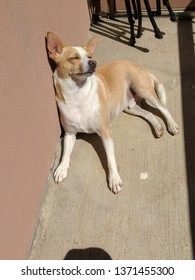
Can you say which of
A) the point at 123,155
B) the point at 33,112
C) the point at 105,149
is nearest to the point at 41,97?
the point at 33,112

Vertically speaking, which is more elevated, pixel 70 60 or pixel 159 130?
pixel 70 60

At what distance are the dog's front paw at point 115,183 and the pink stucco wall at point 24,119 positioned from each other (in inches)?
23.8

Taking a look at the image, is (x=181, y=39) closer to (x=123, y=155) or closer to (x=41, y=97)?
(x=123, y=155)

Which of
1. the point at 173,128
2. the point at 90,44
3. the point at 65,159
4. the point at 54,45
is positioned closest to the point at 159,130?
the point at 173,128

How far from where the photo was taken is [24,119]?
8.73ft

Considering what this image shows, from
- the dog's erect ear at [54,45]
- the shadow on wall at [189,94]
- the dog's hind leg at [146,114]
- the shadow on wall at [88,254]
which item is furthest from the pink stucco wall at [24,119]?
the shadow on wall at [189,94]

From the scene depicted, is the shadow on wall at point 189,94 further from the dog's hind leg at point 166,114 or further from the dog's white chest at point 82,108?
the dog's white chest at point 82,108

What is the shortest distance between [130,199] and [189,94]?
1.50 m

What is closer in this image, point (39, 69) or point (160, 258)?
point (160, 258)

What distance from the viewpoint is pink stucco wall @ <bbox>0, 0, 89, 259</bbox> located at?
7.68 ft

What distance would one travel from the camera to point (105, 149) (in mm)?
3207

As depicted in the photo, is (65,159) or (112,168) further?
(65,159)

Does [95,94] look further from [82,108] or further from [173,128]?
[173,128]

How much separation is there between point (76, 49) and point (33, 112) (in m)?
0.64
